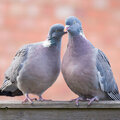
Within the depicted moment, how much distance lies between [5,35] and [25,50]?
308 centimetres

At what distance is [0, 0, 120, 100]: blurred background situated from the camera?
21.9 ft

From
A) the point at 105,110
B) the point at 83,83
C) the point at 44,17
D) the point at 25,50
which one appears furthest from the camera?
the point at 44,17

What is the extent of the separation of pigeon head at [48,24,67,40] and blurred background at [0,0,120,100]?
313 cm

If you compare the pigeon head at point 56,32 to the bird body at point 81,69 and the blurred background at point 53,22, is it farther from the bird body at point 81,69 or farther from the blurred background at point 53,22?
the blurred background at point 53,22

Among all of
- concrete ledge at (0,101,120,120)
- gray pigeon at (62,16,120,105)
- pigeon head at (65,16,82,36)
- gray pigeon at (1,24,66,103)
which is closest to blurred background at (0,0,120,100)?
gray pigeon at (1,24,66,103)

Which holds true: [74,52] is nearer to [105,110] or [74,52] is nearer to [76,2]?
[105,110]

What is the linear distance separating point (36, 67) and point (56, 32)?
0.31 meters

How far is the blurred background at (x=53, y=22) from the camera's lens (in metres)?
6.68

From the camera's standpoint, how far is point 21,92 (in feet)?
12.8

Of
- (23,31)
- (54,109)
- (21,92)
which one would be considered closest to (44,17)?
(23,31)

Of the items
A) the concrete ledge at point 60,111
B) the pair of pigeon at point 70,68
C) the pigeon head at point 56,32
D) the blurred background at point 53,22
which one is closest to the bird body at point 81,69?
the pair of pigeon at point 70,68

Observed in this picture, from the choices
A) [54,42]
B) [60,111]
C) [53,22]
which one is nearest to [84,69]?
[54,42]

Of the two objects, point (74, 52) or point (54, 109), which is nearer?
point (54, 109)

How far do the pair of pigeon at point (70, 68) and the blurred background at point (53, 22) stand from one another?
2.97m
